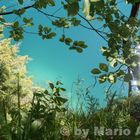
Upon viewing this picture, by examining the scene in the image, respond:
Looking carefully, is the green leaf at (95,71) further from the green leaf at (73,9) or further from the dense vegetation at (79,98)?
the green leaf at (73,9)

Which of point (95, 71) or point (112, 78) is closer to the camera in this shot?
point (95, 71)

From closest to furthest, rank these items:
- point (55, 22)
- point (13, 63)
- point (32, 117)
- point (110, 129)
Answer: point (32, 117) < point (110, 129) < point (55, 22) < point (13, 63)

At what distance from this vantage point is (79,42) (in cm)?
446

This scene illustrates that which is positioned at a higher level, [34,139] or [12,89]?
[12,89]

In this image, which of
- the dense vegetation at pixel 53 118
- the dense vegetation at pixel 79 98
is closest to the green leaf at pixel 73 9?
the dense vegetation at pixel 79 98

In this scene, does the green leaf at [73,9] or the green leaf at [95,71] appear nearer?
the green leaf at [73,9]

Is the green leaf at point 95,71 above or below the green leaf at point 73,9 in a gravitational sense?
above

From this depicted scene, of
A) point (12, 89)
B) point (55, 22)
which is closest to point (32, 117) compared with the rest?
point (55, 22)

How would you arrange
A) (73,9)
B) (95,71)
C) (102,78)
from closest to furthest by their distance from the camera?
(73,9)
(95,71)
(102,78)

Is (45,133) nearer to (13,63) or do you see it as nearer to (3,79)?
(3,79)

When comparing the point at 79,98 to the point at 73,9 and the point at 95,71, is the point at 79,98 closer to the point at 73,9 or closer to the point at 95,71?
the point at 95,71

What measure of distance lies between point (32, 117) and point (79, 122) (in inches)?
37.1

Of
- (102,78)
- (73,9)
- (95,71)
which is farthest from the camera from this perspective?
(102,78)

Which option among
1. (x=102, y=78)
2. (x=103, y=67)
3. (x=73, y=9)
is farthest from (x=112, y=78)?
(x=73, y=9)
